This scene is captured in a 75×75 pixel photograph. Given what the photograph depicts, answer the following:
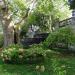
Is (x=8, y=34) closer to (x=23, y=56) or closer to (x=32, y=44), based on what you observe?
(x=32, y=44)

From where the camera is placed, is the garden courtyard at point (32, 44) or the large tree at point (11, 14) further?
the large tree at point (11, 14)

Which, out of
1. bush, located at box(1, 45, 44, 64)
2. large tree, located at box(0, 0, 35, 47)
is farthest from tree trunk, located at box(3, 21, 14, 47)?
bush, located at box(1, 45, 44, 64)

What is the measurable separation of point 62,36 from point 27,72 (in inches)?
327

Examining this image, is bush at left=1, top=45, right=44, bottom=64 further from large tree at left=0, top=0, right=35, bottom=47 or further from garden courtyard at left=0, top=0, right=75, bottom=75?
large tree at left=0, top=0, right=35, bottom=47

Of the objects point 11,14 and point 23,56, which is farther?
point 11,14

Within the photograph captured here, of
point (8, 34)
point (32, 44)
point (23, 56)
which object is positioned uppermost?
point (8, 34)

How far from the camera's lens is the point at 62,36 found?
19.9 m

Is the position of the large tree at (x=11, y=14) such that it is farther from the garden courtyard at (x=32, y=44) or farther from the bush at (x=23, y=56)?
the bush at (x=23, y=56)

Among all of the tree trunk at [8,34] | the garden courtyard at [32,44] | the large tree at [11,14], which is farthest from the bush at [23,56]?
the tree trunk at [8,34]

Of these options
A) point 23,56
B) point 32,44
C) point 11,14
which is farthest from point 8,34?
point 23,56

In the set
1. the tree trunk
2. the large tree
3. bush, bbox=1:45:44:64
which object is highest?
the large tree

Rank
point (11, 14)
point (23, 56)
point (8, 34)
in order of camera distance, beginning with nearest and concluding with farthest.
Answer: point (23, 56), point (11, 14), point (8, 34)

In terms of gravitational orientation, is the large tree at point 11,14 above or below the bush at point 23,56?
above

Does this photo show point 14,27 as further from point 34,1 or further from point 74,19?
point 74,19
